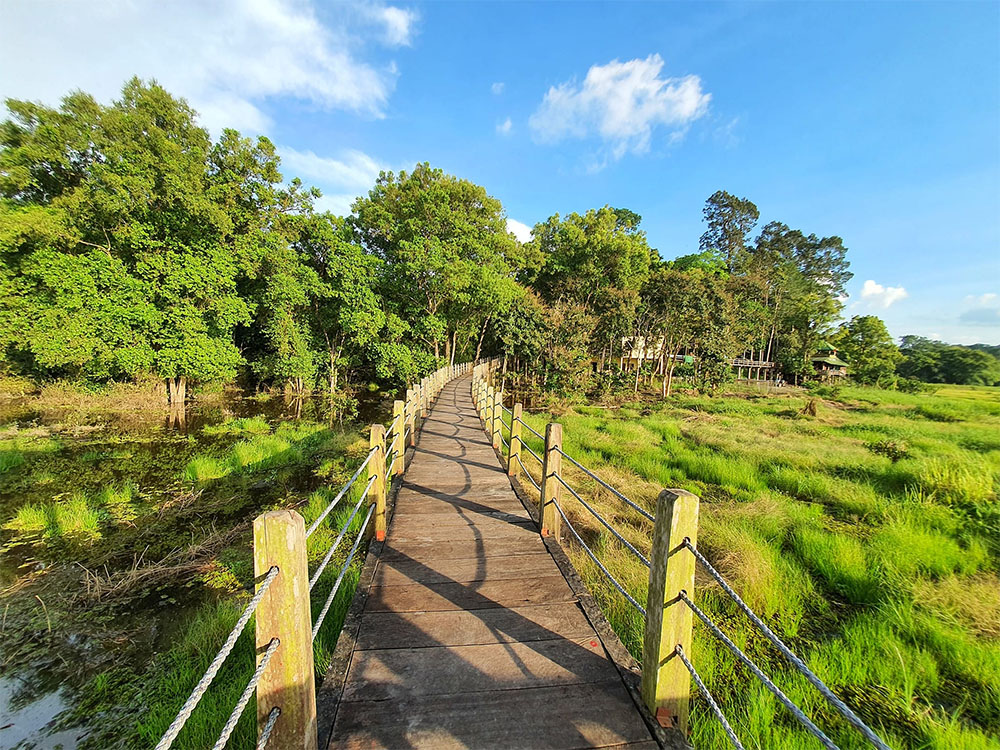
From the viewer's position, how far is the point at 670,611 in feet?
6.44

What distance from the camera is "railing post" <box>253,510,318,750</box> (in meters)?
1.55

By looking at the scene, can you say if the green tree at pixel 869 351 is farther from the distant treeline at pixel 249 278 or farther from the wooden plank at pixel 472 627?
the wooden plank at pixel 472 627

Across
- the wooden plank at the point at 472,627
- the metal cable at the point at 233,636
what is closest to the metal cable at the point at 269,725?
the metal cable at the point at 233,636

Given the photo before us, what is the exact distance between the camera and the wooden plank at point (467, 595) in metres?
2.84

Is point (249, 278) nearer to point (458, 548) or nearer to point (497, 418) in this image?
point (497, 418)

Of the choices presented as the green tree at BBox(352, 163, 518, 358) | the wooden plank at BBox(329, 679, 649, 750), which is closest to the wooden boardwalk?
the wooden plank at BBox(329, 679, 649, 750)

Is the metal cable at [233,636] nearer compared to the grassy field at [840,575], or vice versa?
the metal cable at [233,636]

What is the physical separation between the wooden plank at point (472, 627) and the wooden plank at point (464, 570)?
0.42m

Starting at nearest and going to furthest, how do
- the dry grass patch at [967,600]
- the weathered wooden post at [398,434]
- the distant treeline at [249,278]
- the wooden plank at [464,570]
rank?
the wooden plank at [464,570] < the dry grass patch at [967,600] < the weathered wooden post at [398,434] < the distant treeline at [249,278]

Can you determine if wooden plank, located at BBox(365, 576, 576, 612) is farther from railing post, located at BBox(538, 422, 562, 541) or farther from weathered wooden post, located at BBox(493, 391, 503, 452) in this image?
weathered wooden post, located at BBox(493, 391, 503, 452)

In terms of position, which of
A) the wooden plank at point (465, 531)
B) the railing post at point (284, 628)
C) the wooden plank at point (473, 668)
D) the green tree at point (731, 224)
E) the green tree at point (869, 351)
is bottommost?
the wooden plank at point (465, 531)

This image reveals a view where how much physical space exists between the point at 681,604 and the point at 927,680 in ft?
9.29

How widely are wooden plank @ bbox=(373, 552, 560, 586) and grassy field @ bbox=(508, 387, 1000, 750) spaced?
2.98ft

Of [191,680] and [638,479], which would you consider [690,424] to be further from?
[191,680]
